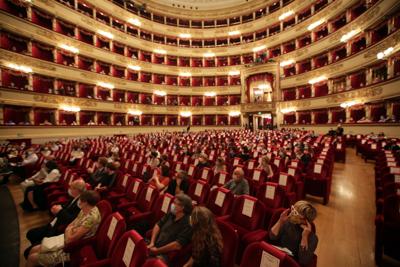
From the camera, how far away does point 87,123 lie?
17703 millimetres

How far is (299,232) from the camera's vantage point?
189 centimetres

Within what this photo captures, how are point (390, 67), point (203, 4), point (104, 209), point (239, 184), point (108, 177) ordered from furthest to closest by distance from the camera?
point (203, 4), point (390, 67), point (108, 177), point (239, 184), point (104, 209)

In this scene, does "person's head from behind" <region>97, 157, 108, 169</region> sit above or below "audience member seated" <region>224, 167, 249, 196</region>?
above

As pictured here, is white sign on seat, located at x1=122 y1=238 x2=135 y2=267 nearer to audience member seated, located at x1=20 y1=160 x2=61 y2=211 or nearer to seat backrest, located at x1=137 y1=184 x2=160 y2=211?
seat backrest, located at x1=137 y1=184 x2=160 y2=211

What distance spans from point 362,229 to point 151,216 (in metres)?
3.17

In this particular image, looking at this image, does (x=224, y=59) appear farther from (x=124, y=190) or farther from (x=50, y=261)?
(x=50, y=261)

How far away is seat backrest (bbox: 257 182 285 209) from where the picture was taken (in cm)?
313

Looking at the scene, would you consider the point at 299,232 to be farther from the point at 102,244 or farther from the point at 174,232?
the point at 102,244

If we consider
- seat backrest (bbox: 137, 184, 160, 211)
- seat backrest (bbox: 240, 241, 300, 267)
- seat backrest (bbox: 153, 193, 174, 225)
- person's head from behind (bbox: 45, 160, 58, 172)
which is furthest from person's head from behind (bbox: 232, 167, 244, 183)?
person's head from behind (bbox: 45, 160, 58, 172)

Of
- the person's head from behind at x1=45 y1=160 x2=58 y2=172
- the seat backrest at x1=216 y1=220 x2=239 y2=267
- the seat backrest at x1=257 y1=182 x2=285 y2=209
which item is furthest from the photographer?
the person's head from behind at x1=45 y1=160 x2=58 y2=172

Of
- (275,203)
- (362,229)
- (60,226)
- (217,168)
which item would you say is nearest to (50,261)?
(60,226)

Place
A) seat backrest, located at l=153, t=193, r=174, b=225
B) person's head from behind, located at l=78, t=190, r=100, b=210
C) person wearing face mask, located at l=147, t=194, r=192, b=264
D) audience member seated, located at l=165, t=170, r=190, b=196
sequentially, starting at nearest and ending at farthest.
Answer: person wearing face mask, located at l=147, t=194, r=192, b=264 < person's head from behind, located at l=78, t=190, r=100, b=210 < seat backrest, located at l=153, t=193, r=174, b=225 < audience member seated, located at l=165, t=170, r=190, b=196

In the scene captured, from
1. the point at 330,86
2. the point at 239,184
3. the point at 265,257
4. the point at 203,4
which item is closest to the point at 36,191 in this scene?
the point at 239,184

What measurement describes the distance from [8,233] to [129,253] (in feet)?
10.2
